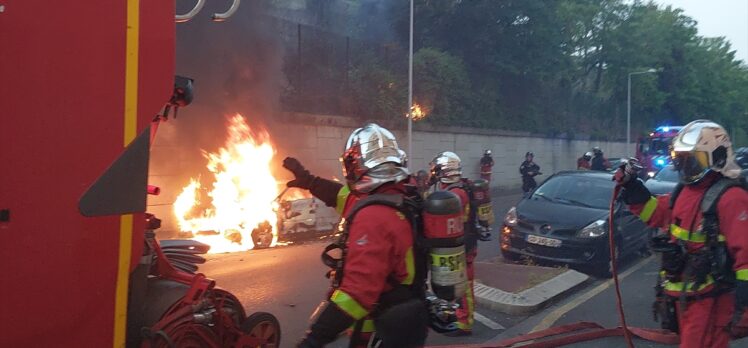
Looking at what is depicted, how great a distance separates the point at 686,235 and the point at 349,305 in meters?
2.35

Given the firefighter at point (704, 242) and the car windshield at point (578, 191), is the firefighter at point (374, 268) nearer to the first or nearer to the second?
the firefighter at point (704, 242)

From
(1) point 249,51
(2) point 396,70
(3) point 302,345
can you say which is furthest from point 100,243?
(2) point 396,70

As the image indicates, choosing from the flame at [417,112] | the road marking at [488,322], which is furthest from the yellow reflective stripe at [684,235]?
the flame at [417,112]

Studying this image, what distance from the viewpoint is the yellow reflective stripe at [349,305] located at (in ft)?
7.88

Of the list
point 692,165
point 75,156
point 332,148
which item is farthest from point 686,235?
point 332,148

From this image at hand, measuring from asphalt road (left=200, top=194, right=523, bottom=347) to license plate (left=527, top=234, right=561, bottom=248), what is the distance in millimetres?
1378

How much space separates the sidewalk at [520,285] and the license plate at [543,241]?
365 mm

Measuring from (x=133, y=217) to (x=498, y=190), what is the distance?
985 inches

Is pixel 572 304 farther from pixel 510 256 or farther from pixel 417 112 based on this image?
pixel 417 112

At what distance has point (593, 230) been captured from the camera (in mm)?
8758

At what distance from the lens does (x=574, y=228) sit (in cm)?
884

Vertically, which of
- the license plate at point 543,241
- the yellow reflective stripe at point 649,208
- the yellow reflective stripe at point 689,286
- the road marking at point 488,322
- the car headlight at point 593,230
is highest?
the yellow reflective stripe at point 649,208

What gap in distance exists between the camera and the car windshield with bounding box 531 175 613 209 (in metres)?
9.78

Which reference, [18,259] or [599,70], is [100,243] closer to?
[18,259]
